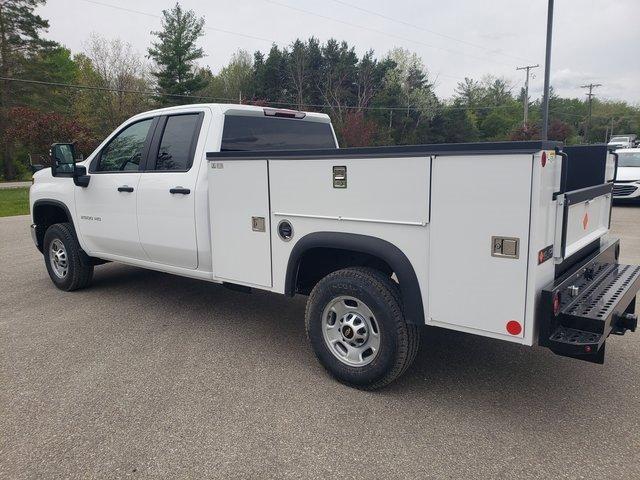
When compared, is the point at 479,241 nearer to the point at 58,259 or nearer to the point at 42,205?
the point at 58,259

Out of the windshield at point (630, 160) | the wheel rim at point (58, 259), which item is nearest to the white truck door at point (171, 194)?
the wheel rim at point (58, 259)

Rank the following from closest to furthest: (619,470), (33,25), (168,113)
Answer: (619,470) < (168,113) < (33,25)

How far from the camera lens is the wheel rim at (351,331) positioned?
3524 millimetres

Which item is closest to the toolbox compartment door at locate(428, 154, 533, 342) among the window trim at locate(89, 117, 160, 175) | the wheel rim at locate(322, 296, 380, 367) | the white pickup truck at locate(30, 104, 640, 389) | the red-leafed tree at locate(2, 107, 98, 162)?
the white pickup truck at locate(30, 104, 640, 389)

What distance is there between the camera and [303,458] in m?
2.87

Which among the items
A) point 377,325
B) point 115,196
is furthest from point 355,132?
point 377,325

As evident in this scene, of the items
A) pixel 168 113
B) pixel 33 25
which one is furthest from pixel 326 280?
pixel 33 25

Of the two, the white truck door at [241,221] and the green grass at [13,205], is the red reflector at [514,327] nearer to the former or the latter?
the white truck door at [241,221]

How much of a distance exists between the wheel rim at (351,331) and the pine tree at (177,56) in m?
43.7

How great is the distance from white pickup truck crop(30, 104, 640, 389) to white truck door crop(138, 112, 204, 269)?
0.6 inches

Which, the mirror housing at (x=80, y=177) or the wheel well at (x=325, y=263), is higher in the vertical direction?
the mirror housing at (x=80, y=177)

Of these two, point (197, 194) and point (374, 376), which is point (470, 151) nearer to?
point (374, 376)

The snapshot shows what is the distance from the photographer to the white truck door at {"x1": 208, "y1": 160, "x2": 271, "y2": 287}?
399cm

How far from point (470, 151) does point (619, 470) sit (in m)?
1.87
